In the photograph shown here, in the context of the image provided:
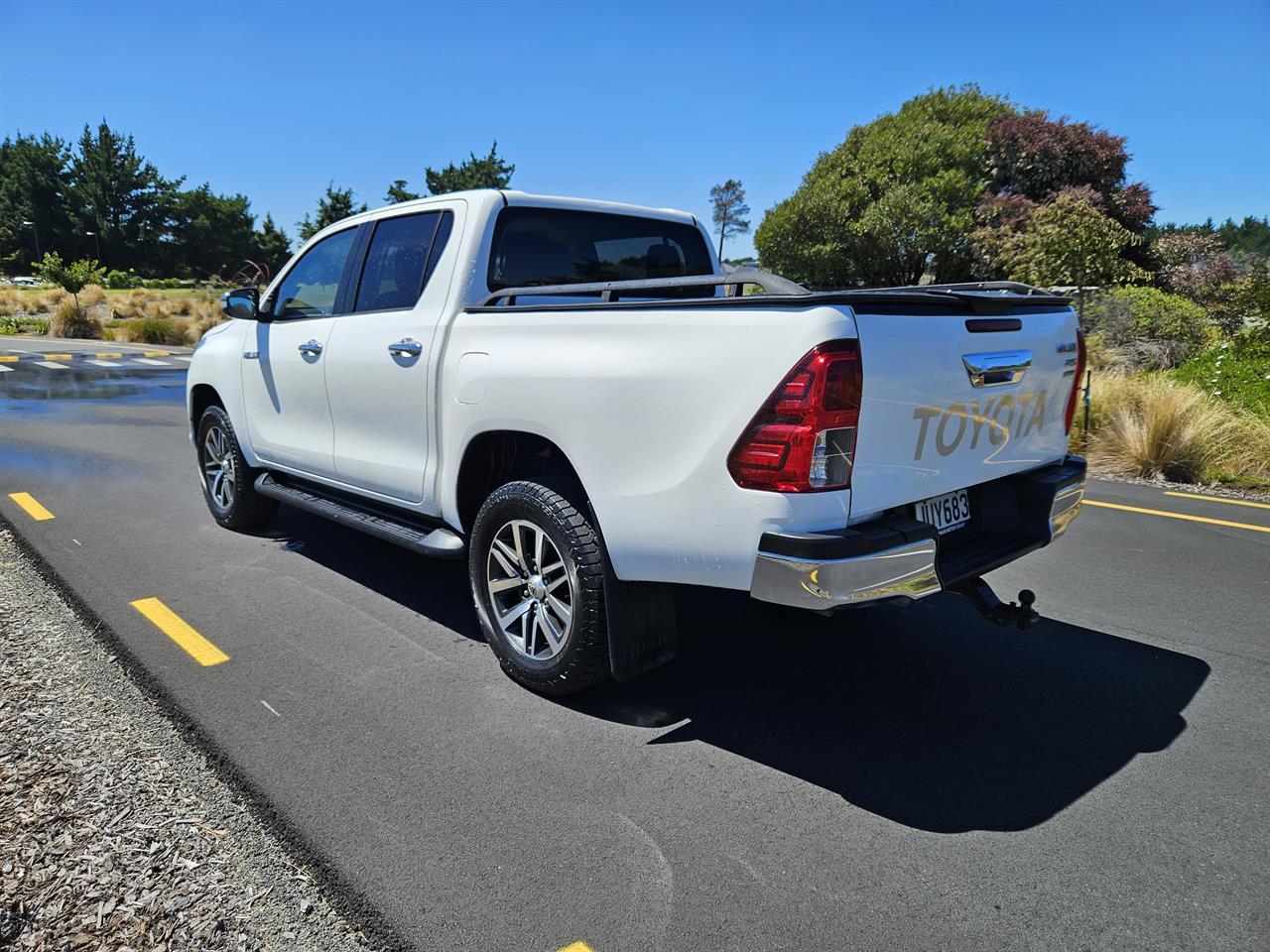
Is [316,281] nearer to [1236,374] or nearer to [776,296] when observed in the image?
[776,296]

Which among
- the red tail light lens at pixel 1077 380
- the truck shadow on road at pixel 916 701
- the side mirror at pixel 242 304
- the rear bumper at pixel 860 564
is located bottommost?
the truck shadow on road at pixel 916 701

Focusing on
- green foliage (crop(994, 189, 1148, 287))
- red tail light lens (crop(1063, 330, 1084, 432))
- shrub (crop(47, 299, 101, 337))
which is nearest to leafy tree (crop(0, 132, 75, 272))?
shrub (crop(47, 299, 101, 337))

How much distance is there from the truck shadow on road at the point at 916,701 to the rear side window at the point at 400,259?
5.29 ft

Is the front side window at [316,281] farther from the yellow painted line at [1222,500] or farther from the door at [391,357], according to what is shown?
the yellow painted line at [1222,500]

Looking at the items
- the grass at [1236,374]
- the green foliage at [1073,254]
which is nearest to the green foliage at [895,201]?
the green foliage at [1073,254]

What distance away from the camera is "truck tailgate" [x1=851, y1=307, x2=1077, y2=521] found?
8.85 feet

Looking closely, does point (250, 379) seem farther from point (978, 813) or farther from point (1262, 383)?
point (1262, 383)

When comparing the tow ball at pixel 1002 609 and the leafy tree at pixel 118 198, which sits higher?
the leafy tree at pixel 118 198

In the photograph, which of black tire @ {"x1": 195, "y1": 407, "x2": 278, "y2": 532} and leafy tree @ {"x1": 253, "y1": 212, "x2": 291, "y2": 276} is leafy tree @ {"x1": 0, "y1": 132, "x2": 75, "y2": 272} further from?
black tire @ {"x1": 195, "y1": 407, "x2": 278, "y2": 532}

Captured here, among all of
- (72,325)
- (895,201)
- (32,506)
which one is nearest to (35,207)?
(72,325)

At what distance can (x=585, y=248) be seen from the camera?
4434 mm

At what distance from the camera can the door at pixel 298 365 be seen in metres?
4.71

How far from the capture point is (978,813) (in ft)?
8.88

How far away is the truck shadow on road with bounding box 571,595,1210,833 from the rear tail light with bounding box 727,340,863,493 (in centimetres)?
109
